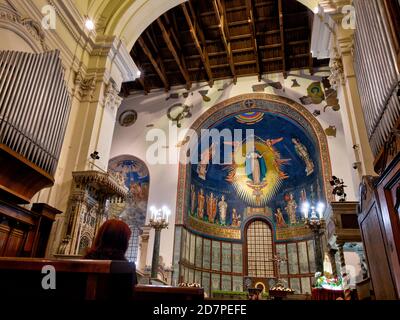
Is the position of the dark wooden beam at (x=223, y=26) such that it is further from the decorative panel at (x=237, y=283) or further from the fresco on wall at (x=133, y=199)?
the decorative panel at (x=237, y=283)

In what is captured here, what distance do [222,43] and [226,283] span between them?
9.34 meters

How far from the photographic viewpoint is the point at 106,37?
267 inches

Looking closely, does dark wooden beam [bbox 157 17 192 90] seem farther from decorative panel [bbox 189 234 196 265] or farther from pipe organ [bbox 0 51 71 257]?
pipe organ [bbox 0 51 71 257]

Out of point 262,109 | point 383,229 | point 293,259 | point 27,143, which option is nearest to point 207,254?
point 293,259

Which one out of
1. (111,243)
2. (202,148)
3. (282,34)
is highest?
(282,34)

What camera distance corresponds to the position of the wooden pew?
1.43 m

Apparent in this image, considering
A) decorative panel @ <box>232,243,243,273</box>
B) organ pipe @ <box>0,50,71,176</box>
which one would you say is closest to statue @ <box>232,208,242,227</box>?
decorative panel @ <box>232,243,243,273</box>

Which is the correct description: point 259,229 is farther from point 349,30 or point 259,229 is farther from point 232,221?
point 349,30

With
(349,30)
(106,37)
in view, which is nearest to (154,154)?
(106,37)

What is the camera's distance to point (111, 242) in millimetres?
1768

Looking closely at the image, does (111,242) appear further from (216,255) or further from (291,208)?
→ (291,208)

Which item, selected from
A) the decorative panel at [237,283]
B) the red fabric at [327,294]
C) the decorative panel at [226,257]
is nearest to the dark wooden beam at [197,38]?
the decorative panel at [226,257]

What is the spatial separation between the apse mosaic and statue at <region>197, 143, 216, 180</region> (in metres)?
0.04

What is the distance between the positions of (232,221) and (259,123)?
4.41 meters
